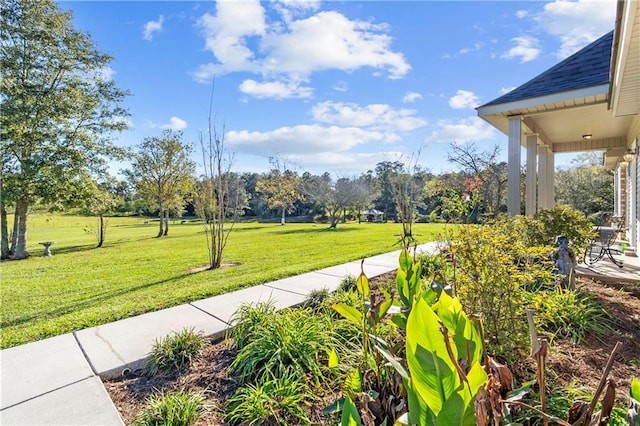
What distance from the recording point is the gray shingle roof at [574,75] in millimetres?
5315

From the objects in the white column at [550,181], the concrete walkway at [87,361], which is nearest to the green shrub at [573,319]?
the concrete walkway at [87,361]

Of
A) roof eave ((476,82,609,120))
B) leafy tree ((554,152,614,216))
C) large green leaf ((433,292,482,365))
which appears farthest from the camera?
leafy tree ((554,152,614,216))

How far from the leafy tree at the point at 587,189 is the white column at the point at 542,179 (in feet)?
43.4

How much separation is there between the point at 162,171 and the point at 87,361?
652 inches

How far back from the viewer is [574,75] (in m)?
5.62

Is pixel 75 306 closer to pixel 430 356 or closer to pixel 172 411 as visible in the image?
pixel 172 411

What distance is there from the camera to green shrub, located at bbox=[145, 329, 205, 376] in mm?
2457

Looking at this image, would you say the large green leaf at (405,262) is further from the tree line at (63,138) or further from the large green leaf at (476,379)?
the tree line at (63,138)

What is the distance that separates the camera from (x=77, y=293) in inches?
200

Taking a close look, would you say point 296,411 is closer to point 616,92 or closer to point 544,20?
point 616,92

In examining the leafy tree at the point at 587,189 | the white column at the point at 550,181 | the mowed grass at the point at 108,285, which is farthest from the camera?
the leafy tree at the point at 587,189

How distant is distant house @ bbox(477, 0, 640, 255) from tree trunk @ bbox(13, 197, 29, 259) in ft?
43.3

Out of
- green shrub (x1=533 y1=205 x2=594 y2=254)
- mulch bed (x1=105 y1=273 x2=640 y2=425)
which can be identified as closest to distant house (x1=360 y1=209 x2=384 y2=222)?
green shrub (x1=533 y1=205 x2=594 y2=254)

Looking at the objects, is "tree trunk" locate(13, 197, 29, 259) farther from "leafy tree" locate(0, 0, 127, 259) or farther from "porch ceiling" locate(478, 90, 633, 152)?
"porch ceiling" locate(478, 90, 633, 152)
